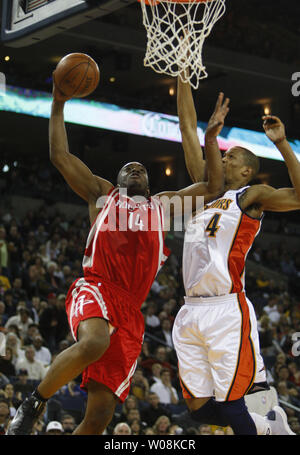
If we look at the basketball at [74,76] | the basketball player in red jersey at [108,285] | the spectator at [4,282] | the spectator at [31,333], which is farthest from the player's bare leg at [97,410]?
the spectator at [4,282]

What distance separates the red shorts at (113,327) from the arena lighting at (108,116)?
11199mm

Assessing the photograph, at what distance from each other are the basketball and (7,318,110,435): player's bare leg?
1706 millimetres

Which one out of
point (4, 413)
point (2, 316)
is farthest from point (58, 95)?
point (2, 316)

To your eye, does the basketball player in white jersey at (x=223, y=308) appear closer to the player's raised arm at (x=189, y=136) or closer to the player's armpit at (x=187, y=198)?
the player's armpit at (x=187, y=198)

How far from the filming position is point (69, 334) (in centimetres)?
1072

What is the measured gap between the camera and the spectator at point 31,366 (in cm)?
945

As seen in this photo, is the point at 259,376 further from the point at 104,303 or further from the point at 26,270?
the point at 26,270

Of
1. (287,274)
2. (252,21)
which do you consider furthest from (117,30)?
(287,274)

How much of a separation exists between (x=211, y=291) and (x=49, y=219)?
11.7 m

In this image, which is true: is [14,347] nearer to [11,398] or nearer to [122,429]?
[11,398]

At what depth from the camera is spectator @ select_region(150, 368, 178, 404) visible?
1041cm

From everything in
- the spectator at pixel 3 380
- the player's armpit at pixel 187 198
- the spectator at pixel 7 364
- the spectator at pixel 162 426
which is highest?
the player's armpit at pixel 187 198

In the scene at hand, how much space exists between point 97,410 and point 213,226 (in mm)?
1528
